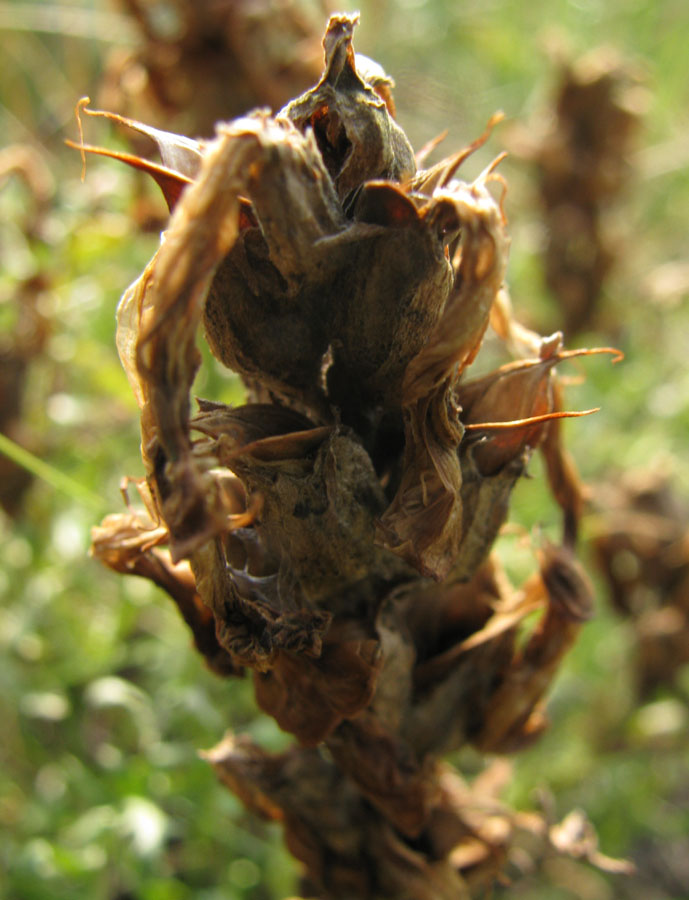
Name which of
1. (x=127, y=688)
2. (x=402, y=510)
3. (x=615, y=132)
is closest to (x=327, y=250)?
(x=402, y=510)

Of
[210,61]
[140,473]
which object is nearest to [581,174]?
[210,61]

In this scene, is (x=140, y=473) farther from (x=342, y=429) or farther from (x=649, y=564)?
(x=342, y=429)

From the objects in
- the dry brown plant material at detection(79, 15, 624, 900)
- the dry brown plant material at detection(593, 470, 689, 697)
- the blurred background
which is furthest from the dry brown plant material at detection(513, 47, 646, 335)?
the dry brown plant material at detection(79, 15, 624, 900)

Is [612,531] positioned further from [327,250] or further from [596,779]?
[327,250]

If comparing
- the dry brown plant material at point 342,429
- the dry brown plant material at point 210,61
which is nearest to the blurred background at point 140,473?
the dry brown plant material at point 210,61

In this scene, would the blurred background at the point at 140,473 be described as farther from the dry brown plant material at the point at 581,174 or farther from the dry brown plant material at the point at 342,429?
the dry brown plant material at the point at 342,429
